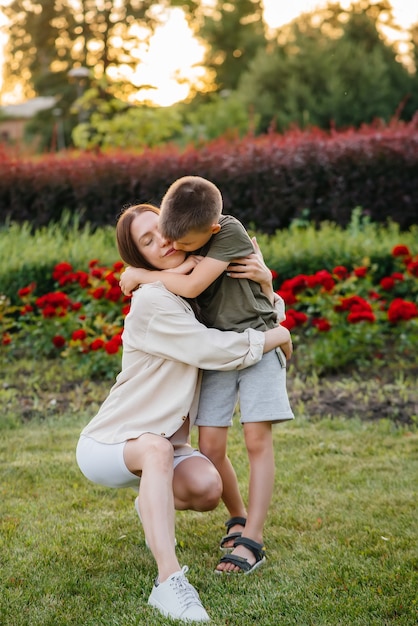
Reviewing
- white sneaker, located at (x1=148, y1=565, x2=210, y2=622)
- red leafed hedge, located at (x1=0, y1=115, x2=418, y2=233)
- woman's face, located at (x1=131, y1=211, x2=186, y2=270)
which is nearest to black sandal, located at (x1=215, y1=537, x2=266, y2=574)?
white sneaker, located at (x1=148, y1=565, x2=210, y2=622)

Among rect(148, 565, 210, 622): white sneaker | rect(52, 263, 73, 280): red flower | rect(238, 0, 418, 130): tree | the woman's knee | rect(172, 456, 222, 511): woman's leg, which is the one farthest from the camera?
rect(238, 0, 418, 130): tree

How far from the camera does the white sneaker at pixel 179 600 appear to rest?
246cm

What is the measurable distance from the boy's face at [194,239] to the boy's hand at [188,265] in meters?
0.06

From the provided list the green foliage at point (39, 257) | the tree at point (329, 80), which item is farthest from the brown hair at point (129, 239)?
the tree at point (329, 80)

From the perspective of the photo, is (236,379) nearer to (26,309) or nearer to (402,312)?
(402,312)

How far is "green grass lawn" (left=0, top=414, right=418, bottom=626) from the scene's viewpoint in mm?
2557

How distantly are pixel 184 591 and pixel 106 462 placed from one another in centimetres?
51

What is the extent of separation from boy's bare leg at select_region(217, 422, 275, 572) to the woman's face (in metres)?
0.66

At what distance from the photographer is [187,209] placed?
8.73 feet

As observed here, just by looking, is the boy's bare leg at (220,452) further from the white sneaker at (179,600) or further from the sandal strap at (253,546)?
the white sneaker at (179,600)

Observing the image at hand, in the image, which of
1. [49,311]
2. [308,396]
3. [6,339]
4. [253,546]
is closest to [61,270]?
[49,311]

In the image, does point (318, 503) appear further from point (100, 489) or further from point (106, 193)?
point (106, 193)

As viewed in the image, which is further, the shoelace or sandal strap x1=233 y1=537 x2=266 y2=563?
sandal strap x1=233 y1=537 x2=266 y2=563

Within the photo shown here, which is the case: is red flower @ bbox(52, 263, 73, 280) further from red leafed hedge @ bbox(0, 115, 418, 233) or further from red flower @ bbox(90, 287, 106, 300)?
red leafed hedge @ bbox(0, 115, 418, 233)
